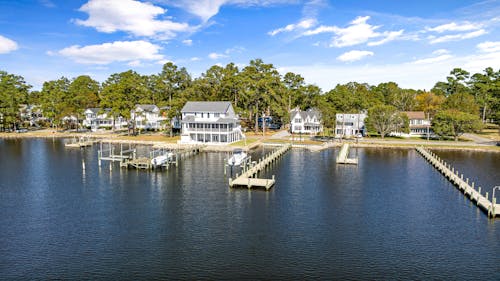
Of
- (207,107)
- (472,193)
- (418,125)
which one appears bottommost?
(472,193)

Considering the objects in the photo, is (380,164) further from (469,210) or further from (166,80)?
(166,80)

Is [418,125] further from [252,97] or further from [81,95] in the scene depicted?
[81,95]

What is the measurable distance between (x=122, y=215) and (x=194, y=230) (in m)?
8.64

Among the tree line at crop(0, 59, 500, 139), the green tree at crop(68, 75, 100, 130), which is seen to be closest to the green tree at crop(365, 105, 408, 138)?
the tree line at crop(0, 59, 500, 139)

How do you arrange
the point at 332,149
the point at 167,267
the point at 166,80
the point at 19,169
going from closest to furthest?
1. the point at 167,267
2. the point at 19,169
3. the point at 332,149
4. the point at 166,80

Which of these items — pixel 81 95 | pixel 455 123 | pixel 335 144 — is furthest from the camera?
pixel 81 95

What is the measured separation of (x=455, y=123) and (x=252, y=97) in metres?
52.2

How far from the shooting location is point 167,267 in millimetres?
24359

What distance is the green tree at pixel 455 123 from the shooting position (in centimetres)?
8303

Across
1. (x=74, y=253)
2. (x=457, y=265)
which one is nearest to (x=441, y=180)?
(x=457, y=265)

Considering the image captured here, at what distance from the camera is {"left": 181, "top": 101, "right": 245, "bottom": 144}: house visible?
79.9 metres

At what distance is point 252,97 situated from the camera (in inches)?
3898

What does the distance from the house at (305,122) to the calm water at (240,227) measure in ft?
175

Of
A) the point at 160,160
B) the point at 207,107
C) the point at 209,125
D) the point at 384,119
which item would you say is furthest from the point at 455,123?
the point at 160,160
